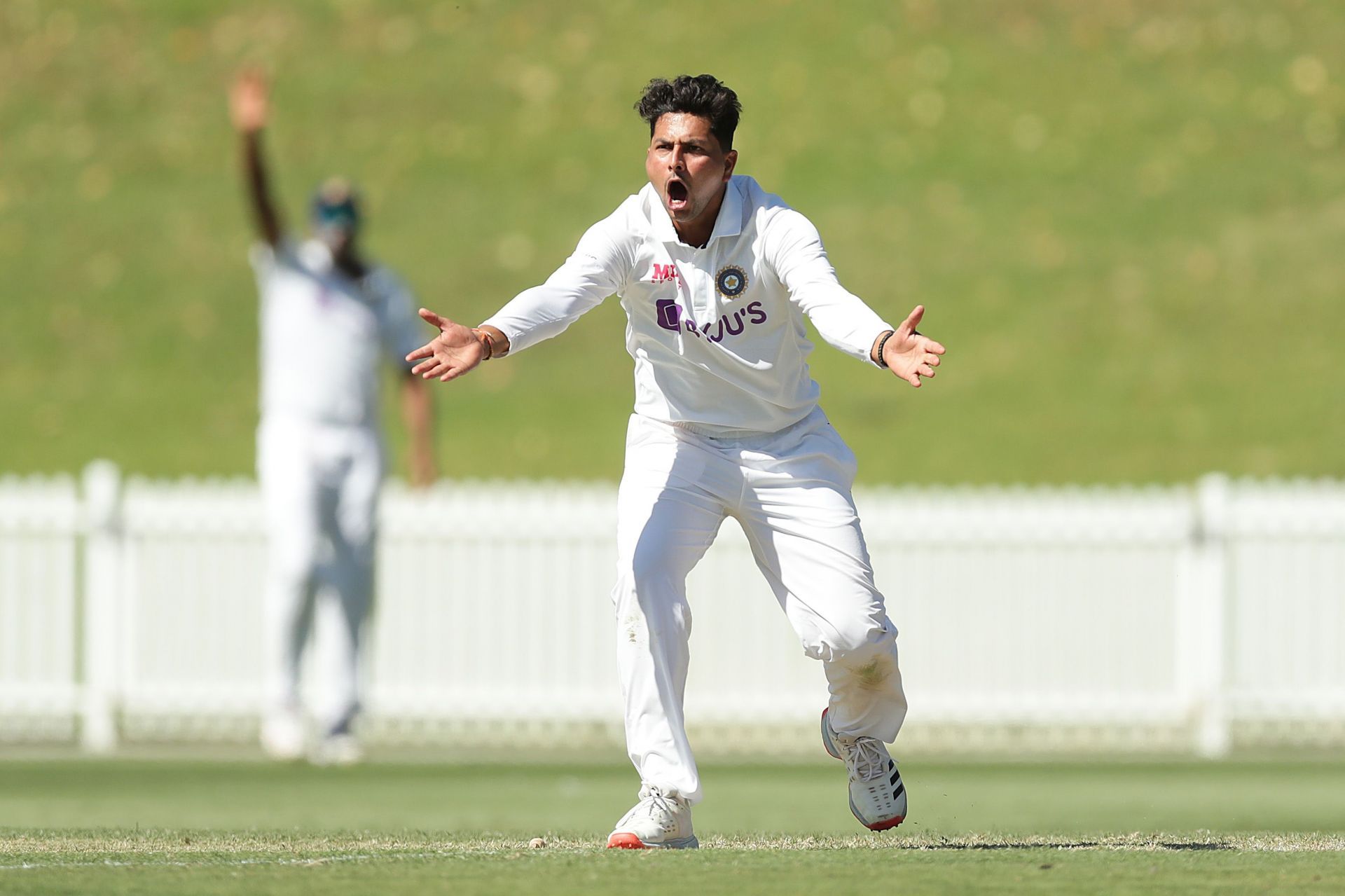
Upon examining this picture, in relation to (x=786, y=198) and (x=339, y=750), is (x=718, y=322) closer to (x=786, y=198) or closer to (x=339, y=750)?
(x=339, y=750)

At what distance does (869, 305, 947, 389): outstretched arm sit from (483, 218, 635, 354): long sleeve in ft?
2.72

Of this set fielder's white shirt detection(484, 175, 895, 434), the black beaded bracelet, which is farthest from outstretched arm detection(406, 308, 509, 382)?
the black beaded bracelet

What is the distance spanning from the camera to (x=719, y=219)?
5660 millimetres

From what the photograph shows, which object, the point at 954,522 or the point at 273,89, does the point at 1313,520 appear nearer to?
the point at 954,522

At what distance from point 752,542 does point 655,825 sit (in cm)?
91

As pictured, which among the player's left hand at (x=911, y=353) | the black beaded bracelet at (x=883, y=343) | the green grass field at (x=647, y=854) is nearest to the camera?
the green grass field at (x=647, y=854)

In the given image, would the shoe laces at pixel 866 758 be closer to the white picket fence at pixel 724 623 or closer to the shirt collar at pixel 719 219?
the shirt collar at pixel 719 219

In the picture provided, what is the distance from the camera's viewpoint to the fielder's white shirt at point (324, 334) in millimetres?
9766

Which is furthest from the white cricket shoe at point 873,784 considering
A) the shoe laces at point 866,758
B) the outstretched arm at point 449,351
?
the outstretched arm at point 449,351

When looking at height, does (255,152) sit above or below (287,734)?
above

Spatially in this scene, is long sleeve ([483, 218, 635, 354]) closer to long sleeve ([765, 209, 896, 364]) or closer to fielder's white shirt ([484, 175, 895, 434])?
fielder's white shirt ([484, 175, 895, 434])

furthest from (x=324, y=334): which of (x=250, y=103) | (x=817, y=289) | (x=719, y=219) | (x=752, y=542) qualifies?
(x=817, y=289)

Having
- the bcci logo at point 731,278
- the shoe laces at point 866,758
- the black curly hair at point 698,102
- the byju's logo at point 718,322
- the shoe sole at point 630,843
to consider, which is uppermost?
the black curly hair at point 698,102

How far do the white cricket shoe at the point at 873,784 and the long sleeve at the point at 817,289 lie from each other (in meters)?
1.17
